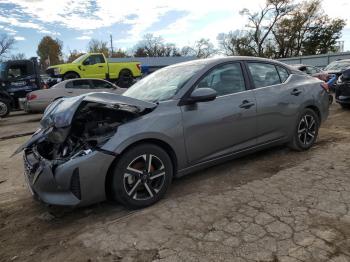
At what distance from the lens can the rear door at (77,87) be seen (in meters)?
13.0

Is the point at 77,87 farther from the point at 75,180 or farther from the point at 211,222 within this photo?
the point at 211,222

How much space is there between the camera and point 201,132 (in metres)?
4.03

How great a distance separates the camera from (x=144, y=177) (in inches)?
142

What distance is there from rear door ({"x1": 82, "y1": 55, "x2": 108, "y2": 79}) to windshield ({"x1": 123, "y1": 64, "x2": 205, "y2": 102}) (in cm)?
1318

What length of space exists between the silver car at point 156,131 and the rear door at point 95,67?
43.4 feet

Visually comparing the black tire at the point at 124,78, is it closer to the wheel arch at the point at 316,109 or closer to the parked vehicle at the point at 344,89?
the parked vehicle at the point at 344,89

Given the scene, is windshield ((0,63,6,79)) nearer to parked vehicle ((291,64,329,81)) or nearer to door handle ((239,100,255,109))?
parked vehicle ((291,64,329,81))

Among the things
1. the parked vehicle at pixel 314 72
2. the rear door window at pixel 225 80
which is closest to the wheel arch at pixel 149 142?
the rear door window at pixel 225 80

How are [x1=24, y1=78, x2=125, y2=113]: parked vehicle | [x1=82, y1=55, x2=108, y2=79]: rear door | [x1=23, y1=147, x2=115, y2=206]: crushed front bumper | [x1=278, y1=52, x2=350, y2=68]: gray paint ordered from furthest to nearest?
[x1=278, y1=52, x2=350, y2=68]: gray paint, [x1=82, y1=55, x2=108, y2=79]: rear door, [x1=24, y1=78, x2=125, y2=113]: parked vehicle, [x1=23, y1=147, x2=115, y2=206]: crushed front bumper

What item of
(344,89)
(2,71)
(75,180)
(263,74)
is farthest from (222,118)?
(2,71)

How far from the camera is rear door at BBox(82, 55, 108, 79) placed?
56.9 feet

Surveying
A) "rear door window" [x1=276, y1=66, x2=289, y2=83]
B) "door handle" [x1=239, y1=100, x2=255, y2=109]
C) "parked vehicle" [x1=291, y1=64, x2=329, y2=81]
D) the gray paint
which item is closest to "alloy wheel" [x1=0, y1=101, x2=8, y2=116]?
"parked vehicle" [x1=291, y1=64, x2=329, y2=81]

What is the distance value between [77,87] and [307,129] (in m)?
9.99

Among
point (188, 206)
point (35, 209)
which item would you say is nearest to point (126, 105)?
point (188, 206)
